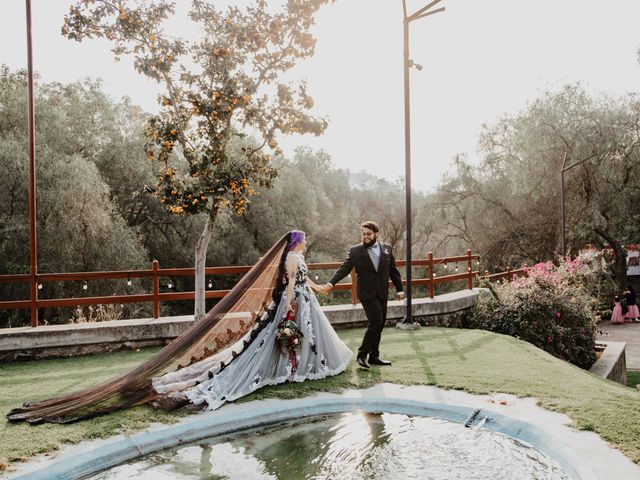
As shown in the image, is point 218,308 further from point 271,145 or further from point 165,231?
point 165,231

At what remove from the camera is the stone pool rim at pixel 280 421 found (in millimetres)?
4203

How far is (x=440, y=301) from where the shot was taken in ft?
39.1

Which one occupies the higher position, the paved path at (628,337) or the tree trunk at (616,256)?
the tree trunk at (616,256)

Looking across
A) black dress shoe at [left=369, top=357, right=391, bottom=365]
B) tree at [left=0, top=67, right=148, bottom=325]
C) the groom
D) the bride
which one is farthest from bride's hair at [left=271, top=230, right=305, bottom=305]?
tree at [left=0, top=67, right=148, bottom=325]

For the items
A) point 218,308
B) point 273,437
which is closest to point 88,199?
point 218,308

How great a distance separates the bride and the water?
951 mm

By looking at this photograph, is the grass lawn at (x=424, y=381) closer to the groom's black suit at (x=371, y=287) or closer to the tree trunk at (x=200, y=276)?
the groom's black suit at (x=371, y=287)

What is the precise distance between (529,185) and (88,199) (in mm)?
17827

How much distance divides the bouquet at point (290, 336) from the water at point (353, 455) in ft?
4.13

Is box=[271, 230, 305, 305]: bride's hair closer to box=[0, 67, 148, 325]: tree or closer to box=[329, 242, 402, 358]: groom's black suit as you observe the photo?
box=[329, 242, 402, 358]: groom's black suit

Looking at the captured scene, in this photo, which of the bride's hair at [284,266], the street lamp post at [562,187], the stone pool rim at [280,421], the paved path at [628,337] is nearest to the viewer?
the stone pool rim at [280,421]

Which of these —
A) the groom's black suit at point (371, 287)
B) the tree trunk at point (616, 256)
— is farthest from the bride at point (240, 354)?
the tree trunk at point (616, 256)

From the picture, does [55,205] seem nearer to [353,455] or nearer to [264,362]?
[264,362]

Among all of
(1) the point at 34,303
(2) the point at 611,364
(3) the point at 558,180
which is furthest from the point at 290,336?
(3) the point at 558,180
